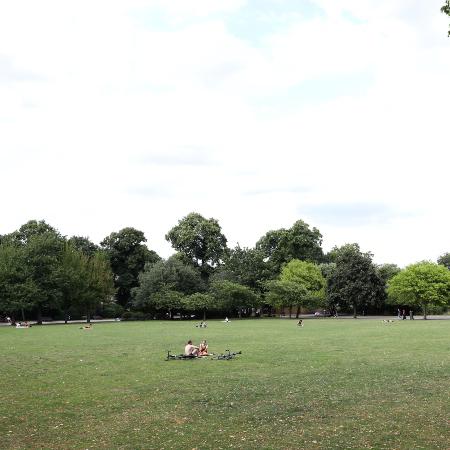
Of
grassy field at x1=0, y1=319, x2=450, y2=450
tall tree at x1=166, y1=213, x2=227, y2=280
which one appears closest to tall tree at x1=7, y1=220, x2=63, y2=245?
tall tree at x1=166, y1=213, x2=227, y2=280

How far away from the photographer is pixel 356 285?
84375 mm

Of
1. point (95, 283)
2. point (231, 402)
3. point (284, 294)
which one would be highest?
point (95, 283)

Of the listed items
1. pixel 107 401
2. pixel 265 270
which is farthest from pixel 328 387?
pixel 265 270

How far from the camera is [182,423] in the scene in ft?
41.0

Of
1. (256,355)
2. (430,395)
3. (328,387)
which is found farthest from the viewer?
(256,355)

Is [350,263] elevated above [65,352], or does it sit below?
above

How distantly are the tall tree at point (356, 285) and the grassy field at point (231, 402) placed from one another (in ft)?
197

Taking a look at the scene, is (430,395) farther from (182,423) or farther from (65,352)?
(65,352)

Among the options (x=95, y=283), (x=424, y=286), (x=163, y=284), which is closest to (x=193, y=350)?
(x=95, y=283)

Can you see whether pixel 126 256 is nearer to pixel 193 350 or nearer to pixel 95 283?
pixel 95 283

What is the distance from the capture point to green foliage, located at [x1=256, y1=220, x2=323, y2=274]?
351ft

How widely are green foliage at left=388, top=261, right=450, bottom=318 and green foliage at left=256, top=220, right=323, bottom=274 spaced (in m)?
30.4

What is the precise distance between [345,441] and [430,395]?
5554 mm

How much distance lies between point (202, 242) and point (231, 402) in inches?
3565
